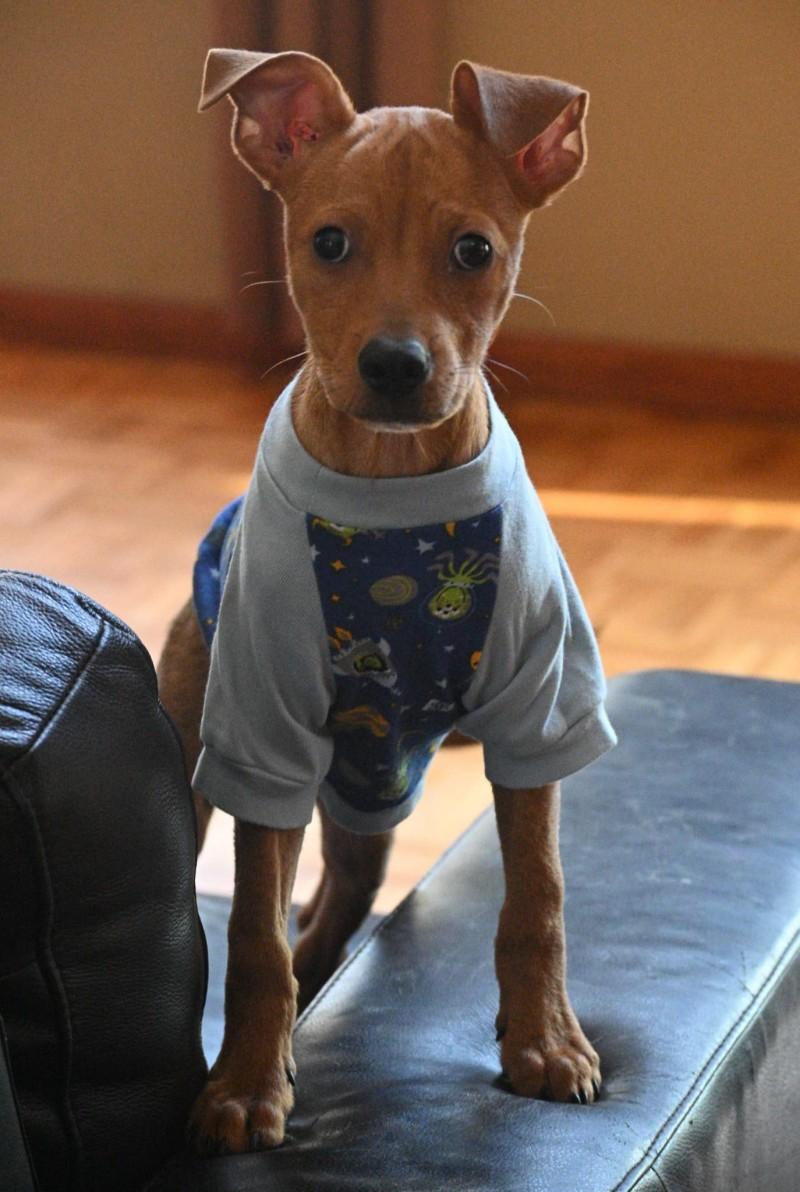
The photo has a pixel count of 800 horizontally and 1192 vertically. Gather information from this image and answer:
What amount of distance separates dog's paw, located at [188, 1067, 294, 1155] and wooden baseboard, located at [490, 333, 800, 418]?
130 inches

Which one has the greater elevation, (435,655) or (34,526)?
(435,655)

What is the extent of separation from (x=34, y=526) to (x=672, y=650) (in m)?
1.48

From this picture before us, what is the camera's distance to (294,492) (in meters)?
1.30

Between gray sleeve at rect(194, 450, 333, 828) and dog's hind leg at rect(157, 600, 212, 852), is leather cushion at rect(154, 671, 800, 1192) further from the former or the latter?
dog's hind leg at rect(157, 600, 212, 852)

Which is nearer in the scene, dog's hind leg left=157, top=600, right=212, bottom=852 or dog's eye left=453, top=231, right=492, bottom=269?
dog's eye left=453, top=231, right=492, bottom=269

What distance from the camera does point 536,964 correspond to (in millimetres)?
1275

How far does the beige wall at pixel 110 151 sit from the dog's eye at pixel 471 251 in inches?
136

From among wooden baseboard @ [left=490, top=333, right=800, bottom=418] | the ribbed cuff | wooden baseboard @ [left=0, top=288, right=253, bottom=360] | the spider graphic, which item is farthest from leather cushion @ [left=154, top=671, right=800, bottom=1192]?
wooden baseboard @ [left=0, top=288, right=253, bottom=360]

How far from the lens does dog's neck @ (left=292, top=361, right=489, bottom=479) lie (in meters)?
1.32

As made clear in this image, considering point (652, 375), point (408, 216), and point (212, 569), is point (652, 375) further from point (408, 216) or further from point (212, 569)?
point (408, 216)

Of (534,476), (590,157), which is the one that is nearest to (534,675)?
(534,476)

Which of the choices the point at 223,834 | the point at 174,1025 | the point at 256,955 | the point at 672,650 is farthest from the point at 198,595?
the point at 672,650

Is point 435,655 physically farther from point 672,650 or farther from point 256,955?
point 672,650

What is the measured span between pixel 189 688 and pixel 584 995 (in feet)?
1.56
